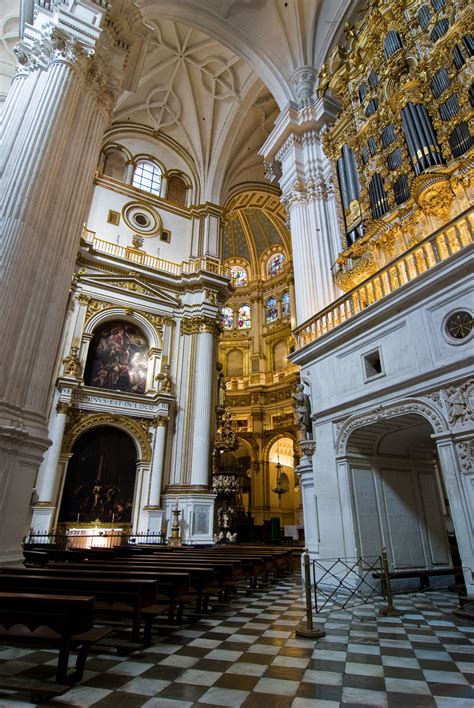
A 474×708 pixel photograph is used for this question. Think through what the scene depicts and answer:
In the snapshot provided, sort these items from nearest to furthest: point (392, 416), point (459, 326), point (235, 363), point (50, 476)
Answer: point (459, 326), point (392, 416), point (50, 476), point (235, 363)

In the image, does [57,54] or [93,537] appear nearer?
[57,54]

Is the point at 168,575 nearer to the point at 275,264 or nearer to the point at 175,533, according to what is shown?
the point at 175,533

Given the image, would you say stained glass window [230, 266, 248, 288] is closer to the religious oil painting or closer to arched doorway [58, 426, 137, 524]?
the religious oil painting

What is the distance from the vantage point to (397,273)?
695 centimetres

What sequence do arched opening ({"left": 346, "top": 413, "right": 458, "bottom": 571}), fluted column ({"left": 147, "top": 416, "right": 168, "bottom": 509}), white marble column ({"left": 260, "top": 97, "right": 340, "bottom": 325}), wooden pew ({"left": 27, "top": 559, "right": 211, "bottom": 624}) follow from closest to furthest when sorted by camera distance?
1. wooden pew ({"left": 27, "top": 559, "right": 211, "bottom": 624})
2. arched opening ({"left": 346, "top": 413, "right": 458, "bottom": 571})
3. white marble column ({"left": 260, "top": 97, "right": 340, "bottom": 325})
4. fluted column ({"left": 147, "top": 416, "right": 168, "bottom": 509})

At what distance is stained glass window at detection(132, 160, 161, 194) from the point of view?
813 inches

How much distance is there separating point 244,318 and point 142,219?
11.7 m

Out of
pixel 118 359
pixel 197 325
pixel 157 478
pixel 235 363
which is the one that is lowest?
pixel 157 478

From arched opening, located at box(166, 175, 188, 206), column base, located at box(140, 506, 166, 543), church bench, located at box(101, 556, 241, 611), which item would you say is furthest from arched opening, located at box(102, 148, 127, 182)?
church bench, located at box(101, 556, 241, 611)

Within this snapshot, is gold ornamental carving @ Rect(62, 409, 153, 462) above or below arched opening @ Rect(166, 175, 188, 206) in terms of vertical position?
below

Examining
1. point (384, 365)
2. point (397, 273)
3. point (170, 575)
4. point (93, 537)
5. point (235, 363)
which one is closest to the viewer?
point (170, 575)

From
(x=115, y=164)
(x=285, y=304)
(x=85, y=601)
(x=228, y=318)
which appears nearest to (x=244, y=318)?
(x=228, y=318)

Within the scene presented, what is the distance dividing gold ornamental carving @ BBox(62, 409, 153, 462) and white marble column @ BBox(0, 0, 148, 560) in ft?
28.0

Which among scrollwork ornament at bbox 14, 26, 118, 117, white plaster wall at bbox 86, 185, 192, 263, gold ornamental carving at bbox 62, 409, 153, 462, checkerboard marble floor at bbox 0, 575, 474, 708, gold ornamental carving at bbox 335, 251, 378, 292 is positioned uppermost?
white plaster wall at bbox 86, 185, 192, 263
